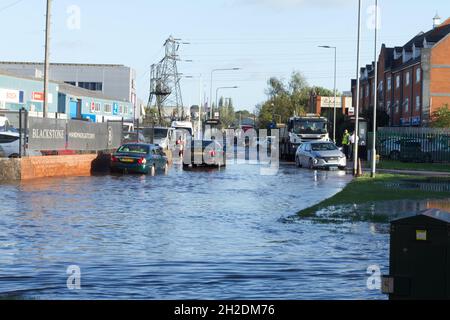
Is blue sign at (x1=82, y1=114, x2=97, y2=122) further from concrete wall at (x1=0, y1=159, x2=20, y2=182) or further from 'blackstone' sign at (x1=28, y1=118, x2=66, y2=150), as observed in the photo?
concrete wall at (x1=0, y1=159, x2=20, y2=182)

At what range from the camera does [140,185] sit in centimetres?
2800

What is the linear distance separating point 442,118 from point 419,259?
59156mm

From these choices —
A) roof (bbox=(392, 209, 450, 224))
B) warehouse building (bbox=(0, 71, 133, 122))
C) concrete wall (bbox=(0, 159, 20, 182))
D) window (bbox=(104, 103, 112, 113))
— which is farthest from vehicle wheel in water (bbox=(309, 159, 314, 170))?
window (bbox=(104, 103, 112, 113))

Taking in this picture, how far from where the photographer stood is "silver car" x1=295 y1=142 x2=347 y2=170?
41969mm

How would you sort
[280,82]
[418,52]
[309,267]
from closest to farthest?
[309,267] < [418,52] < [280,82]

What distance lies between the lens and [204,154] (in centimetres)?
4234

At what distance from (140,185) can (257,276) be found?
17.7 m

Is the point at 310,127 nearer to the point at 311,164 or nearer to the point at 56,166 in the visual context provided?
the point at 311,164

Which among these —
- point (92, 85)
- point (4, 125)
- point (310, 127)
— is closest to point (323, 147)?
point (310, 127)

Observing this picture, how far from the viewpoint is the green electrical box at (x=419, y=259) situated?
7.76m

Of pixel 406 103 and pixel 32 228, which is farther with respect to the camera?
pixel 406 103

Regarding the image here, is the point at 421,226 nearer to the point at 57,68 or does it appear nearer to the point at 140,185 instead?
the point at 140,185
